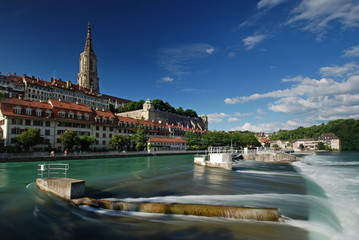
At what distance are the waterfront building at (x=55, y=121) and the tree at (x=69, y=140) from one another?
14.8 ft

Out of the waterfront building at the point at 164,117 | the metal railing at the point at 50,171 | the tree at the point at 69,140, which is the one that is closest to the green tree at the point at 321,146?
the waterfront building at the point at 164,117

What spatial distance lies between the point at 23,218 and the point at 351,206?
1775cm

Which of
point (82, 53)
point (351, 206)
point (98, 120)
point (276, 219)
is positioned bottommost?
point (351, 206)

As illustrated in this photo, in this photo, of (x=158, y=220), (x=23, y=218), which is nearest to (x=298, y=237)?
(x=158, y=220)

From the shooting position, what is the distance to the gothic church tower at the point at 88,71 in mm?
131625

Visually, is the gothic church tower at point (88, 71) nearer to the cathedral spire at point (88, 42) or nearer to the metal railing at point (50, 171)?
the cathedral spire at point (88, 42)

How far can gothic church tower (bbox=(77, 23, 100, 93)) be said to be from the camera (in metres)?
132

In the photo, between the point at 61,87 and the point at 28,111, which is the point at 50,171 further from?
the point at 61,87

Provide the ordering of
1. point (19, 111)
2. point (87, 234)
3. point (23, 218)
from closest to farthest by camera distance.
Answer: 1. point (87, 234)
2. point (23, 218)
3. point (19, 111)

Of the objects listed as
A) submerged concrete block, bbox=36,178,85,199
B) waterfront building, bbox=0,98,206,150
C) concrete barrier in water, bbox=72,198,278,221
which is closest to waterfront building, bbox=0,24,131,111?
waterfront building, bbox=0,98,206,150

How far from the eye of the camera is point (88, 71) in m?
134

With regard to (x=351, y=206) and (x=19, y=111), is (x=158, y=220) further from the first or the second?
(x=19, y=111)

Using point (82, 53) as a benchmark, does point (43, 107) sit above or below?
below

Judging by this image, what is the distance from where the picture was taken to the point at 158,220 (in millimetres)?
9094
